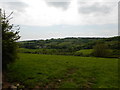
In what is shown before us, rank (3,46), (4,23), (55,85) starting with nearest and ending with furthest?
1. (55,85)
2. (3,46)
3. (4,23)

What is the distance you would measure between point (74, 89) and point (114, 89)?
150 inches

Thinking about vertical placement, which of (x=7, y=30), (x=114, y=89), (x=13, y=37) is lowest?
(x=114, y=89)

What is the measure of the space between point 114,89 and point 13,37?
41.0 feet

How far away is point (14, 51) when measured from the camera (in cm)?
1222

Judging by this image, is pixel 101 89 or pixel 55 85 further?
pixel 55 85

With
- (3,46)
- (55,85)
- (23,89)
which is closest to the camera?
(23,89)

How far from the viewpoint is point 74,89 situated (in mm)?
9250

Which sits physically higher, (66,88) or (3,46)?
(3,46)

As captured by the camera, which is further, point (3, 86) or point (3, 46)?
point (3, 46)

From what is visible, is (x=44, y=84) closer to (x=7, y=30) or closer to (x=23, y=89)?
(x=23, y=89)

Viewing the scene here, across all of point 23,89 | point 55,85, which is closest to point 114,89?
point 55,85

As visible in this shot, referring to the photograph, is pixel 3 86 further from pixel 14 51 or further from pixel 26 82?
pixel 14 51

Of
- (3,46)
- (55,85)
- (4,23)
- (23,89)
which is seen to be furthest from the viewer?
(4,23)

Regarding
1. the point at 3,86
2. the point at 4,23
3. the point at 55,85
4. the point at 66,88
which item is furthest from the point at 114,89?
the point at 4,23
